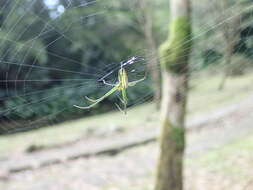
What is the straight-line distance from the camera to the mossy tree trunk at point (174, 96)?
4.55 m

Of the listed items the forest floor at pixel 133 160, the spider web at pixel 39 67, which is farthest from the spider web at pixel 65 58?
the forest floor at pixel 133 160

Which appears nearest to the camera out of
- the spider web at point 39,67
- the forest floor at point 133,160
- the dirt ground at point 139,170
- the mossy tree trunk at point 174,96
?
the spider web at point 39,67

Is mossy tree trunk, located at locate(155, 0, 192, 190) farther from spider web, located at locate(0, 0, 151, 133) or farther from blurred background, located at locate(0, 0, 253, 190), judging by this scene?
spider web, located at locate(0, 0, 151, 133)

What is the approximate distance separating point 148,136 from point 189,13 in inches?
256

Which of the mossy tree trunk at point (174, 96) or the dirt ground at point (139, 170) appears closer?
the mossy tree trunk at point (174, 96)

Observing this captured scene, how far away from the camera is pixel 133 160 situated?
8.93 m

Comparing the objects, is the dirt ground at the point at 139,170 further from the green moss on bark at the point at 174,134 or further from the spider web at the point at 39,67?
the spider web at the point at 39,67

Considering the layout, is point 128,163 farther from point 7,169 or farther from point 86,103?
point 86,103

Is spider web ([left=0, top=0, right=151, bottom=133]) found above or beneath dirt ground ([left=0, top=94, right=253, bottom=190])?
beneath

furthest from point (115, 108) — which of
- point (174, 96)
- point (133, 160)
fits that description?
point (174, 96)

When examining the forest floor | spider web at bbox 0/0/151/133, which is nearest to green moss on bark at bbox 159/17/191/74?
spider web at bbox 0/0/151/133

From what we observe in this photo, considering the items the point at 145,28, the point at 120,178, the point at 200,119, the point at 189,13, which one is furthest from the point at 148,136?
the point at 189,13

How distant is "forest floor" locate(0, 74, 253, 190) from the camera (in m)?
7.07

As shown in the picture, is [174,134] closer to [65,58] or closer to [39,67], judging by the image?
[65,58]
